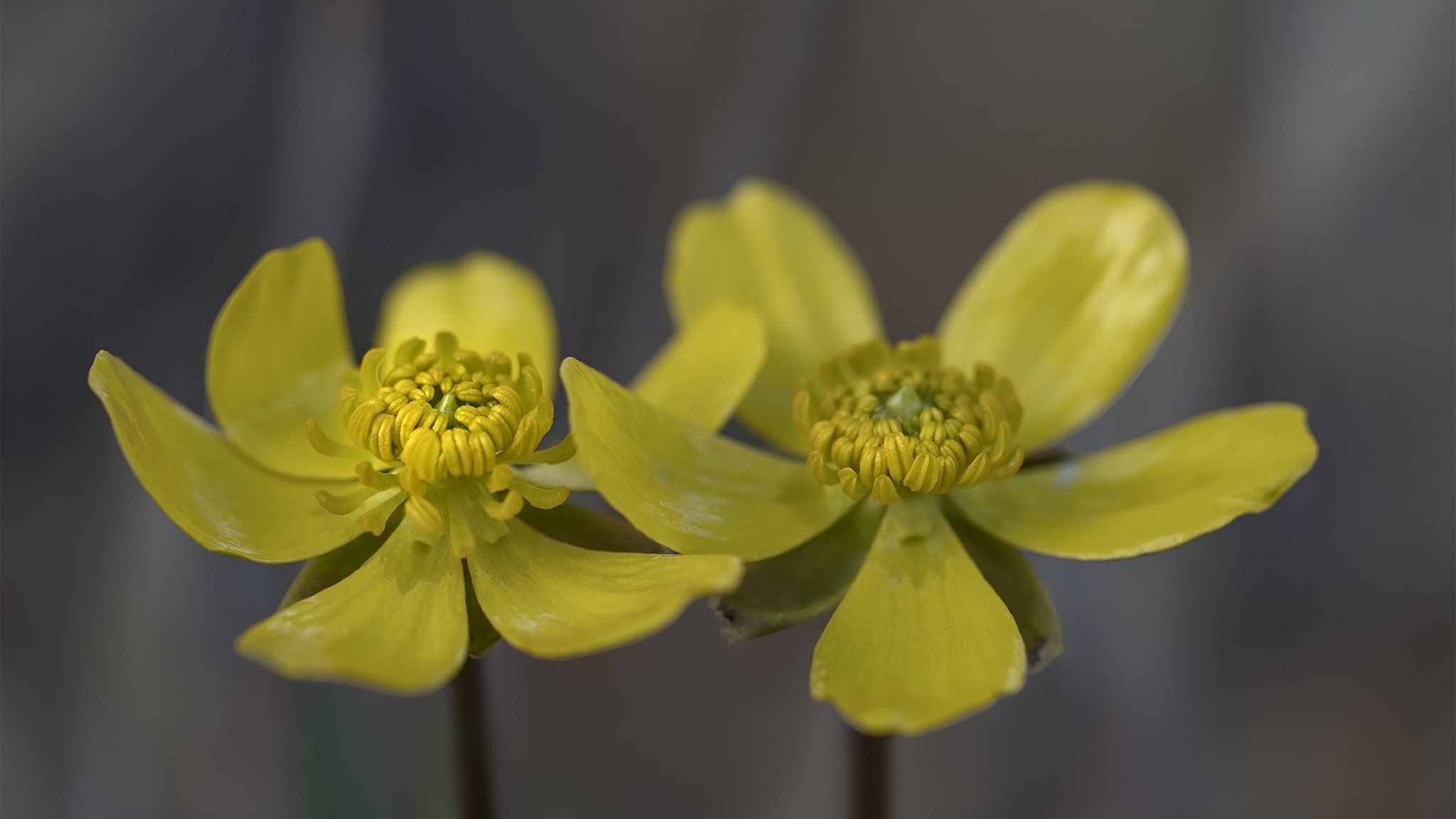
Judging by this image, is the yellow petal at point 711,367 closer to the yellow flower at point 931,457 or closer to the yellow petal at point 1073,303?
the yellow flower at point 931,457

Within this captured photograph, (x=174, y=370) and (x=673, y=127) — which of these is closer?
(x=174, y=370)

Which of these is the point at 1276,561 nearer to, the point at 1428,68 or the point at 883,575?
the point at 1428,68

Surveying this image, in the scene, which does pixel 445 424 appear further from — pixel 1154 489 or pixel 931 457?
pixel 1154 489

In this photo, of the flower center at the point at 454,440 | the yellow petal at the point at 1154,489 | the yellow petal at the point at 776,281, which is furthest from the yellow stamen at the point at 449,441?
the yellow petal at the point at 1154,489

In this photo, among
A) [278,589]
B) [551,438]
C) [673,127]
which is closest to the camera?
[278,589]

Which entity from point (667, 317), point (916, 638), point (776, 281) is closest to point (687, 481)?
point (916, 638)

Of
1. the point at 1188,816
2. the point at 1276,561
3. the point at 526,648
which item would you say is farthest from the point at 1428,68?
the point at 526,648

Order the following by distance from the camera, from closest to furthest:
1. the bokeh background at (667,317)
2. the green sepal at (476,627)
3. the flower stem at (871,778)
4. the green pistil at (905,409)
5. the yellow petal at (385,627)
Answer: the yellow petal at (385,627) < the green sepal at (476,627) < the green pistil at (905,409) < the flower stem at (871,778) < the bokeh background at (667,317)
